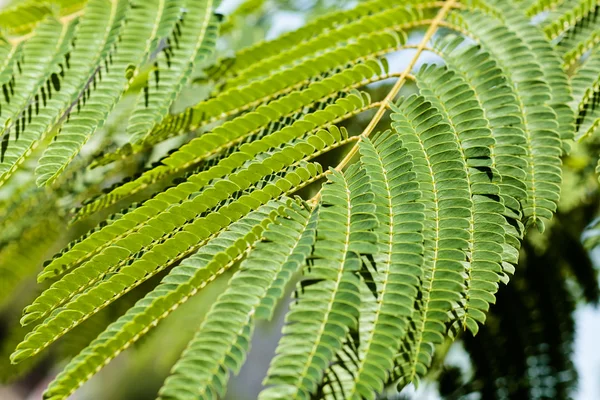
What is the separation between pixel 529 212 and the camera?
0.94 metres

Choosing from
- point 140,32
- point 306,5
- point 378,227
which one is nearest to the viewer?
point 378,227

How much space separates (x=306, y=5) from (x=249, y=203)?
4.45 feet

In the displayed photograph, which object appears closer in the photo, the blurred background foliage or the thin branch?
the thin branch

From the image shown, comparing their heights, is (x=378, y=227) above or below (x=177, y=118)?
below

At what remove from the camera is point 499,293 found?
1.58 meters

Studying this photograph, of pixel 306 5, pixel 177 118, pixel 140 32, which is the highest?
pixel 306 5

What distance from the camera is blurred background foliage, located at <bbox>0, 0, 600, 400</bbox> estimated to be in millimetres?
1485

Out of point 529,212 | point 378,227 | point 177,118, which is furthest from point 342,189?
point 177,118

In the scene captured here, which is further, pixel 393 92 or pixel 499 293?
pixel 499 293

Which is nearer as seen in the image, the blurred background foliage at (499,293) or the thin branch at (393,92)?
the thin branch at (393,92)

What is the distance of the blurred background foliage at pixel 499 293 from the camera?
149 cm

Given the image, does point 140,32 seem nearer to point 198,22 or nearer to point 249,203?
point 198,22

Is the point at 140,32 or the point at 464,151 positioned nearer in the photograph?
the point at 464,151

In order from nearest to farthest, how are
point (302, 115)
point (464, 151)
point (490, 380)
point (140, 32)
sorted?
point (464, 151), point (302, 115), point (140, 32), point (490, 380)
